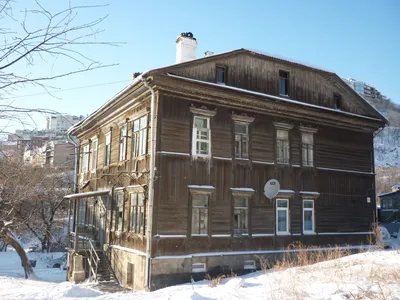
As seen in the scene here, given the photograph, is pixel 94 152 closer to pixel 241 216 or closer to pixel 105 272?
pixel 105 272

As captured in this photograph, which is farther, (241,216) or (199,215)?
(241,216)

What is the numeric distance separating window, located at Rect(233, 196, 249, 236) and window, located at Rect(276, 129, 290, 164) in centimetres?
295

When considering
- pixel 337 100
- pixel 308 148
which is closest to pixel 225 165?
pixel 308 148

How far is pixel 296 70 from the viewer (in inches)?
790

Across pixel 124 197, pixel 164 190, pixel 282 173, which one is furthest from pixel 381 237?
pixel 124 197

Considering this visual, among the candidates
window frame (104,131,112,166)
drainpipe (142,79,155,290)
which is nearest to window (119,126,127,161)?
window frame (104,131,112,166)

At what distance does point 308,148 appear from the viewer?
1969 centimetres

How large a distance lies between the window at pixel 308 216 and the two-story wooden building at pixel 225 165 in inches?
2.0

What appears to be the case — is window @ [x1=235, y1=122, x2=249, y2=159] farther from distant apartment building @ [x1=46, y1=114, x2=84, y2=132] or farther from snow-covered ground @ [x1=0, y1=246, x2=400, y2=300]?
distant apartment building @ [x1=46, y1=114, x2=84, y2=132]

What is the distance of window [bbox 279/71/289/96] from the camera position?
1961 cm

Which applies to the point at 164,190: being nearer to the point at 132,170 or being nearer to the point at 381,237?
the point at 132,170

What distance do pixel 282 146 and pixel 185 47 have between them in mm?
6823

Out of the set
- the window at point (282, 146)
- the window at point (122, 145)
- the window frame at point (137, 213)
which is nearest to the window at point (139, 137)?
the window at point (122, 145)

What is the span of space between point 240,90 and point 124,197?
7.33 metres
